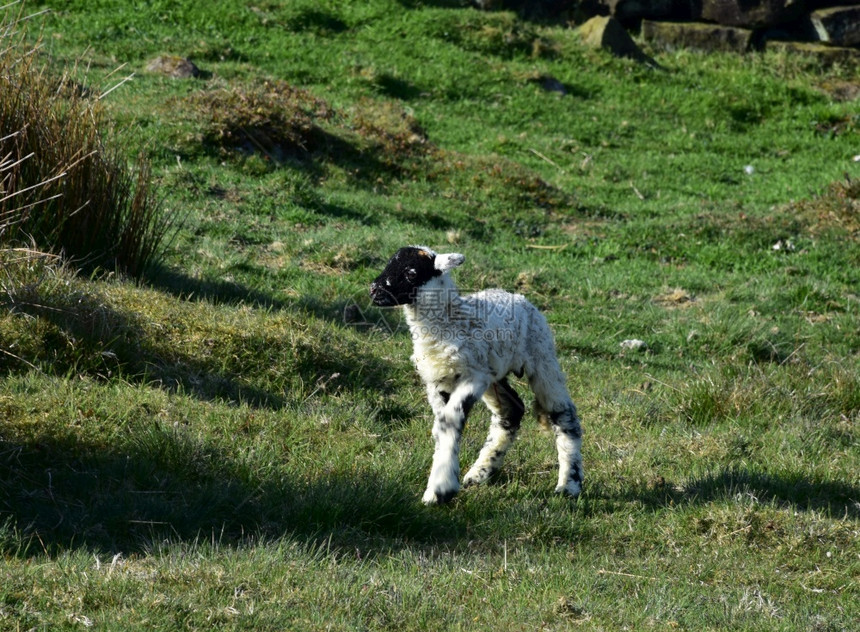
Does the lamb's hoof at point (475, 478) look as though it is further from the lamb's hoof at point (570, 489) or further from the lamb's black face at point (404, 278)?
the lamb's black face at point (404, 278)

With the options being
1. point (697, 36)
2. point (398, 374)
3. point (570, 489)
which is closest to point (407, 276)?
point (570, 489)

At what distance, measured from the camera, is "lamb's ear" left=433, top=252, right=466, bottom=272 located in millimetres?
6160

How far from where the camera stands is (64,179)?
8391mm

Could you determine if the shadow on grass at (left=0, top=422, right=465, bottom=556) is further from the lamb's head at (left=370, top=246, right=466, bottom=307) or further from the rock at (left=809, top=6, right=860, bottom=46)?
the rock at (left=809, top=6, right=860, bottom=46)

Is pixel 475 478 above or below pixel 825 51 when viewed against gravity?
below

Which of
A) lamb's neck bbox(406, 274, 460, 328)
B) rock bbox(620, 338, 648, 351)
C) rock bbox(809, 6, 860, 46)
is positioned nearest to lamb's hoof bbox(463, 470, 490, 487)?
lamb's neck bbox(406, 274, 460, 328)

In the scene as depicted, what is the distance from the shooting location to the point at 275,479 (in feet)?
20.4

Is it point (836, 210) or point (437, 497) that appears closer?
point (437, 497)

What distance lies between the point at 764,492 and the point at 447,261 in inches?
108

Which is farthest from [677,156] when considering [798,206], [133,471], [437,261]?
[133,471]

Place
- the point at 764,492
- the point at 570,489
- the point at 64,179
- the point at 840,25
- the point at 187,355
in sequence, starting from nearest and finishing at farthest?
the point at 570,489 < the point at 764,492 < the point at 187,355 < the point at 64,179 < the point at 840,25

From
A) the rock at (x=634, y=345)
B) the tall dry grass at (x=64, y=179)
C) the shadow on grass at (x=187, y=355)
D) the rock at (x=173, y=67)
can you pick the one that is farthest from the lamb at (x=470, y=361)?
the rock at (x=173, y=67)

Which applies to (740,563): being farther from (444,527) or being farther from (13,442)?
(13,442)

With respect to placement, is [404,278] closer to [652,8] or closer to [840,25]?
[652,8]
